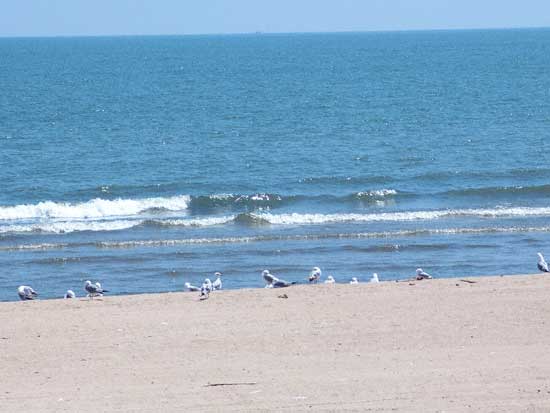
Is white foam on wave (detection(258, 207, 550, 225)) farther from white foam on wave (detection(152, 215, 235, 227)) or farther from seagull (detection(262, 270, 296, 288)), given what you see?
seagull (detection(262, 270, 296, 288))

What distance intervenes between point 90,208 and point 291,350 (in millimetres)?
17702

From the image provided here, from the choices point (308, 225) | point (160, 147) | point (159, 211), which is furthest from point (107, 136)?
point (308, 225)

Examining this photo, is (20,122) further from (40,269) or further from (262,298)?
(262,298)

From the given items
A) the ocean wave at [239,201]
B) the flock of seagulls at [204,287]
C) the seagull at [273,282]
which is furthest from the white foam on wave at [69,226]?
the seagull at [273,282]

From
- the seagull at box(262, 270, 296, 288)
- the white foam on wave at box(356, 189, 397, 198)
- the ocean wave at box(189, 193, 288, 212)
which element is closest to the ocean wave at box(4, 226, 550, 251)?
the ocean wave at box(189, 193, 288, 212)

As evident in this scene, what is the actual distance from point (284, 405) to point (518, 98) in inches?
2036

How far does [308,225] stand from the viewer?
2944 centimetres

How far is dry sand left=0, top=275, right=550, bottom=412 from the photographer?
13.0 meters

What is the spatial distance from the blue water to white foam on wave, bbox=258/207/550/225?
0.05 m

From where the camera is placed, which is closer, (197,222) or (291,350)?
(291,350)

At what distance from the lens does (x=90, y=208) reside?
32.2 metres

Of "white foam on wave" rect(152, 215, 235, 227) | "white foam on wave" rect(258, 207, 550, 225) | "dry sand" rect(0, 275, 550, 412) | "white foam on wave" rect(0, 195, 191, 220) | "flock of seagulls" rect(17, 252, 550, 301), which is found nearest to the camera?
"dry sand" rect(0, 275, 550, 412)

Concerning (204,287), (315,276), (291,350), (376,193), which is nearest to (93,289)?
(204,287)

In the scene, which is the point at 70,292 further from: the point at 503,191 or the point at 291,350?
the point at 503,191
